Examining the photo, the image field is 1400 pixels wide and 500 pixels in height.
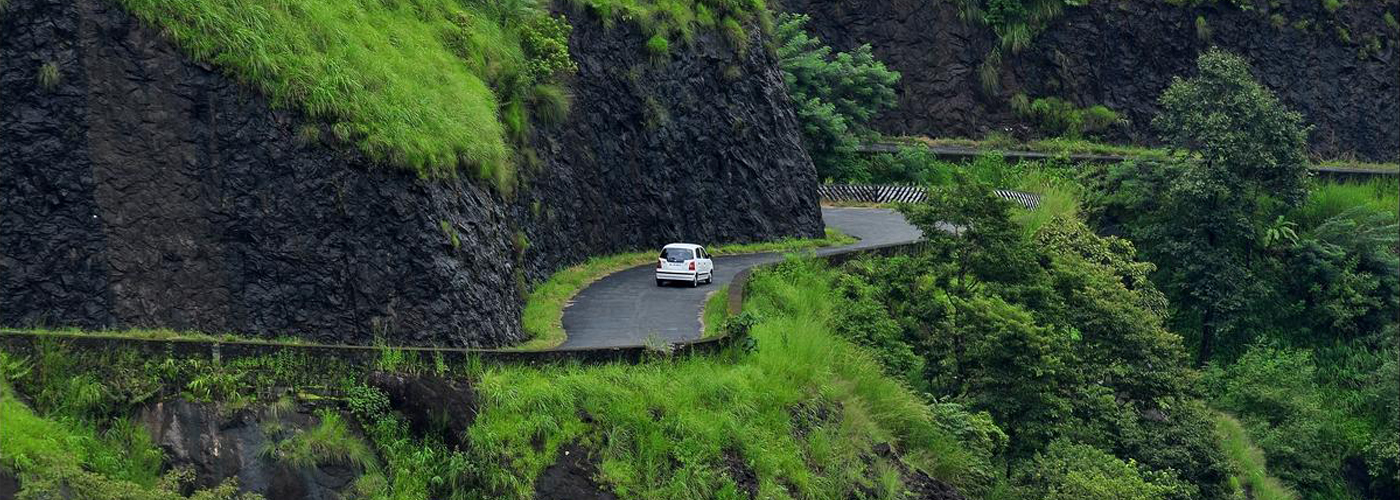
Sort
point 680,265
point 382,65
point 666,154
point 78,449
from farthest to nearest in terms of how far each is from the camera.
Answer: point 666,154, point 680,265, point 382,65, point 78,449

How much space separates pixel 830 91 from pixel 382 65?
26.4 m

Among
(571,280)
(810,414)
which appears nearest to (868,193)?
(571,280)

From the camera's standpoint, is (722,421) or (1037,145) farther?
(1037,145)

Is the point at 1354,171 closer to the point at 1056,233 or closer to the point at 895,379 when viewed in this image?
the point at 1056,233

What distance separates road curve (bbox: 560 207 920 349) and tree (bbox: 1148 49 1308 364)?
35.7 feet

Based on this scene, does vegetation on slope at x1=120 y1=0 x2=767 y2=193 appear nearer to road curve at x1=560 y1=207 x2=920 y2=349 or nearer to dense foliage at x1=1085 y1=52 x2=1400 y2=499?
road curve at x1=560 y1=207 x2=920 y2=349

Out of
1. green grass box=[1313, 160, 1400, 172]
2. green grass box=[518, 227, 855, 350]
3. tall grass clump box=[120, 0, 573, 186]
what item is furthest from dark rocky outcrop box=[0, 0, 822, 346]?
green grass box=[1313, 160, 1400, 172]

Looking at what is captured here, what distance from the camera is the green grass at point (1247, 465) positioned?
113 feet

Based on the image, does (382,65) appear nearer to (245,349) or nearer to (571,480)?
(245,349)

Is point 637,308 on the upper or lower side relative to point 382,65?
lower

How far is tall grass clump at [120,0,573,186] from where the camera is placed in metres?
24.7

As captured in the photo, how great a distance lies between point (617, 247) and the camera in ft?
123

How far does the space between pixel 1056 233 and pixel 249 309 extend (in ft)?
65.3

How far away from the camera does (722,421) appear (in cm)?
2512
